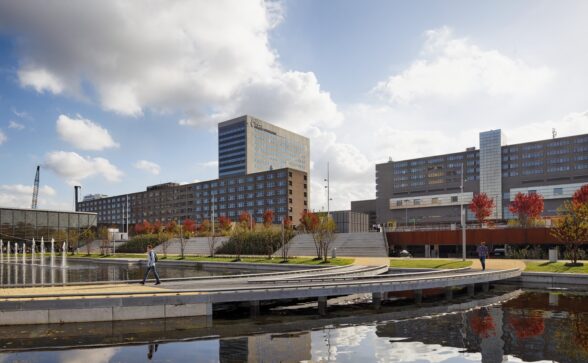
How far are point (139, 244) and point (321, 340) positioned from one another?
7099cm

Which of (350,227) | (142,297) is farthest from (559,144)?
(142,297)

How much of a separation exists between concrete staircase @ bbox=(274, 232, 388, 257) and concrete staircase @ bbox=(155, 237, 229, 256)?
43.6 feet

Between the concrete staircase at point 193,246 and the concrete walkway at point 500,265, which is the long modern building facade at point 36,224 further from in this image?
the concrete walkway at point 500,265

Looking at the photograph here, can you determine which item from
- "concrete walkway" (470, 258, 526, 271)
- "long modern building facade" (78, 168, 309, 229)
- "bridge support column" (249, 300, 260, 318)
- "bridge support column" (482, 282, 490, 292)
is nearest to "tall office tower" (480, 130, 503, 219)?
"long modern building facade" (78, 168, 309, 229)

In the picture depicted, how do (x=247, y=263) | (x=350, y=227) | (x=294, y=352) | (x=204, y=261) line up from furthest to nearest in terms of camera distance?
(x=350, y=227) < (x=204, y=261) < (x=247, y=263) < (x=294, y=352)

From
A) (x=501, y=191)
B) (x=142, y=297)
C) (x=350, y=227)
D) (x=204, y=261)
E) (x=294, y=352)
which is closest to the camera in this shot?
(x=294, y=352)

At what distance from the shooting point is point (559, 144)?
134875 mm

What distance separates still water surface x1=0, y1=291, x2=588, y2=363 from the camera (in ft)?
43.6

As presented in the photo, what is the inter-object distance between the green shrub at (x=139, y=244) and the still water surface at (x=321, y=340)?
63.3 m

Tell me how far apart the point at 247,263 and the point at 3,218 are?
215 feet

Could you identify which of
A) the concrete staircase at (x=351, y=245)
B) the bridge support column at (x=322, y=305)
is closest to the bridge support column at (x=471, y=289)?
the bridge support column at (x=322, y=305)

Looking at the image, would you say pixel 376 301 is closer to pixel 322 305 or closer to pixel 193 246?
pixel 322 305

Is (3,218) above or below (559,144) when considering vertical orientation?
below

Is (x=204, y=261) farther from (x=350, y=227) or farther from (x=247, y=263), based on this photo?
(x=350, y=227)
